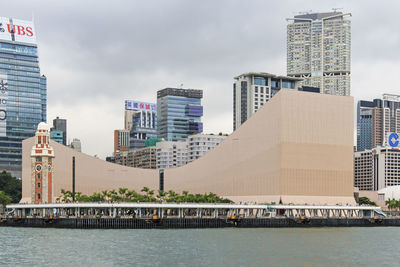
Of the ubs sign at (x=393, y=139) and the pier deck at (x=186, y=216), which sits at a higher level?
the ubs sign at (x=393, y=139)

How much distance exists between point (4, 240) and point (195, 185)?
82328mm

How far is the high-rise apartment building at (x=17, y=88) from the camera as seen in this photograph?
18688 centimetres

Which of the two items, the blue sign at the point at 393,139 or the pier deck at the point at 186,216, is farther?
the blue sign at the point at 393,139

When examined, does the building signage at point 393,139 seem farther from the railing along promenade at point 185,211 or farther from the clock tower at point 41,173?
the clock tower at point 41,173

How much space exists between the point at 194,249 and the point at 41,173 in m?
60.7

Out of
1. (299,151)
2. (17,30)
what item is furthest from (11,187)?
(299,151)

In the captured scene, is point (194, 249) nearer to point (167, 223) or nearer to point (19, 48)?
point (167, 223)

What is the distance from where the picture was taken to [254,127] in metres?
132

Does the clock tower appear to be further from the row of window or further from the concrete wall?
the row of window

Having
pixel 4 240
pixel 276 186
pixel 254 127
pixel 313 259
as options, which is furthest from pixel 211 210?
pixel 313 259

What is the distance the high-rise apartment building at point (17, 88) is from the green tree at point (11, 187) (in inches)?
1221

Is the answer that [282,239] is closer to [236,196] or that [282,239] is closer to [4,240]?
[4,240]

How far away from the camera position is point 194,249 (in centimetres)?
6266

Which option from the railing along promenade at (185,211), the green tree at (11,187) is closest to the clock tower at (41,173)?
the railing along promenade at (185,211)
